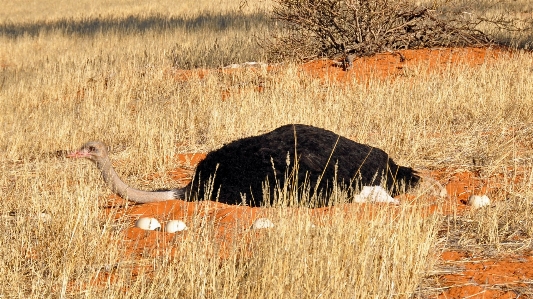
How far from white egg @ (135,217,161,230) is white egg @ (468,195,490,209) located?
2.33 m

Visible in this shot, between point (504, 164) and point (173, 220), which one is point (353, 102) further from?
point (173, 220)

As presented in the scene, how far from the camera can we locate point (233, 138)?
31.2 feet

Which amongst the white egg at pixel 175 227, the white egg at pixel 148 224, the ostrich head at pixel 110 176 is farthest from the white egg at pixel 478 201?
the ostrich head at pixel 110 176

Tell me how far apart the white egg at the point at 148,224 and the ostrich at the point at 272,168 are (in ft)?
1.90

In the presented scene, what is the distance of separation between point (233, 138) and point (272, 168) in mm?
3338

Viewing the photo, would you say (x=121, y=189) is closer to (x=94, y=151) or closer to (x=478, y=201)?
(x=94, y=151)

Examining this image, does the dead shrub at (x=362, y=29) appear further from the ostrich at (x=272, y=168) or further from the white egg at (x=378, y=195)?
the white egg at (x=378, y=195)

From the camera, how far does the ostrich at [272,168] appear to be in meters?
6.22

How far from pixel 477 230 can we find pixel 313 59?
30.7 feet

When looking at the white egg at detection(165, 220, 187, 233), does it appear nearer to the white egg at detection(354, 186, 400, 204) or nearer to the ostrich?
the ostrich

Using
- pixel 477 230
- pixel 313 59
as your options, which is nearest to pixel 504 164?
pixel 477 230

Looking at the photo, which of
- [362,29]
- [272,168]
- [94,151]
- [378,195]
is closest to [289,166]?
[272,168]

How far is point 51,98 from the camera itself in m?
13.9

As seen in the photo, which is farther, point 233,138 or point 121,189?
point 233,138
